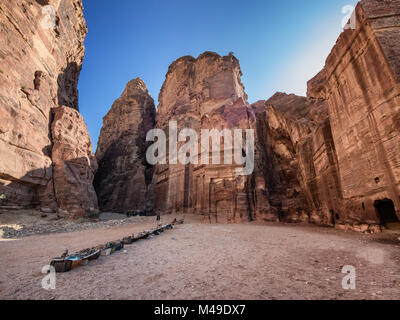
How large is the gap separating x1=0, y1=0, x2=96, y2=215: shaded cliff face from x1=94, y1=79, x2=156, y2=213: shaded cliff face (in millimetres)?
11974

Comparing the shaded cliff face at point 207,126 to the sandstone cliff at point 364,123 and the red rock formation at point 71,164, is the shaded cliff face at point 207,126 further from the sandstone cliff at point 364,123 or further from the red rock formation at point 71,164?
the red rock formation at point 71,164

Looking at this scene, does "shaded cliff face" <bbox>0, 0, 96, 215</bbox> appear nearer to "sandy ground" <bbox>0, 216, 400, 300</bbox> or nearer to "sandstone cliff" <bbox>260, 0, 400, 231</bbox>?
"sandy ground" <bbox>0, 216, 400, 300</bbox>

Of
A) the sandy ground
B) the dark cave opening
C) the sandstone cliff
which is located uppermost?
the sandstone cliff

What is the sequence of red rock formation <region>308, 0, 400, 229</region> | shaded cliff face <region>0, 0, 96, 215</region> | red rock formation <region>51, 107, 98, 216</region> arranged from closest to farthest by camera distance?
red rock formation <region>308, 0, 400, 229</region>
shaded cliff face <region>0, 0, 96, 215</region>
red rock formation <region>51, 107, 98, 216</region>

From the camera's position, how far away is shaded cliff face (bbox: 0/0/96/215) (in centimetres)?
1464

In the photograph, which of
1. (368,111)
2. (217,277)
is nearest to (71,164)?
(217,277)

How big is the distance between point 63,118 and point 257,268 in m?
25.1

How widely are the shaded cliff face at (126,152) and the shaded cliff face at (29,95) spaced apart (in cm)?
1197

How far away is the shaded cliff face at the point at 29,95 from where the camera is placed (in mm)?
14641

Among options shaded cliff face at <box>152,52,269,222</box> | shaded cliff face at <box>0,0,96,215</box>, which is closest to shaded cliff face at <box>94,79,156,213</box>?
shaded cliff face at <box>152,52,269,222</box>

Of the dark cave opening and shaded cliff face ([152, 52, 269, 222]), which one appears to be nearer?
→ the dark cave opening

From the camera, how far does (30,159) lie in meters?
16.2

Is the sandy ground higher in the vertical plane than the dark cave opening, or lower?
lower

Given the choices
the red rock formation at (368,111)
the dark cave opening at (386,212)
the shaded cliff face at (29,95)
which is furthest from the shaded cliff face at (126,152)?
the dark cave opening at (386,212)
